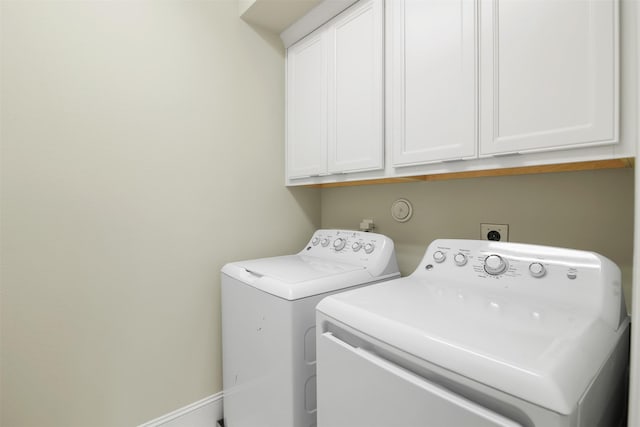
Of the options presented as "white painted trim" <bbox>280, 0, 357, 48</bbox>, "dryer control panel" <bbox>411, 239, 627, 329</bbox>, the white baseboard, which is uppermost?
"white painted trim" <bbox>280, 0, 357, 48</bbox>

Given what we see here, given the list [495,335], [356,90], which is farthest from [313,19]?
[495,335]

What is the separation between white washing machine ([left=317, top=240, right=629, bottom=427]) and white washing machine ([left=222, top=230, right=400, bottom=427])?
0.16 metres

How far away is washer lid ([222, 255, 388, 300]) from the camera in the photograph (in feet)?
3.63

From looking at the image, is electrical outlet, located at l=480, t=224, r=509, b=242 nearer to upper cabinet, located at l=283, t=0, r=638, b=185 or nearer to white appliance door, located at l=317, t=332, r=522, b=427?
upper cabinet, located at l=283, t=0, r=638, b=185

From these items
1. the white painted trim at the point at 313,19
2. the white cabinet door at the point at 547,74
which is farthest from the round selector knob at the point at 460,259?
the white painted trim at the point at 313,19

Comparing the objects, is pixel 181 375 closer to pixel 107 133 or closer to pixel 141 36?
pixel 107 133

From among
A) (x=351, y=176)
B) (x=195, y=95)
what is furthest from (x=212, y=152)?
(x=351, y=176)

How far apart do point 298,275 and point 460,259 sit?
0.63 m

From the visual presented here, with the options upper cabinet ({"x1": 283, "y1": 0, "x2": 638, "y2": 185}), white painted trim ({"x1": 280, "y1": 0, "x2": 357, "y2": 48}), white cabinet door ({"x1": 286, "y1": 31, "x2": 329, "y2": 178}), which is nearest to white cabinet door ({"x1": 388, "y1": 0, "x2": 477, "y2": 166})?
upper cabinet ({"x1": 283, "y1": 0, "x2": 638, "y2": 185})

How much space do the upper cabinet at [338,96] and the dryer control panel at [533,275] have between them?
0.53m

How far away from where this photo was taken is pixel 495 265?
102 cm

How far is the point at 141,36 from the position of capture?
1387mm

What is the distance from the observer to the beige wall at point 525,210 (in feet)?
3.37

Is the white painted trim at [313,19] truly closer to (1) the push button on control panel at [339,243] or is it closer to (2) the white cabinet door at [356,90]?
(2) the white cabinet door at [356,90]
